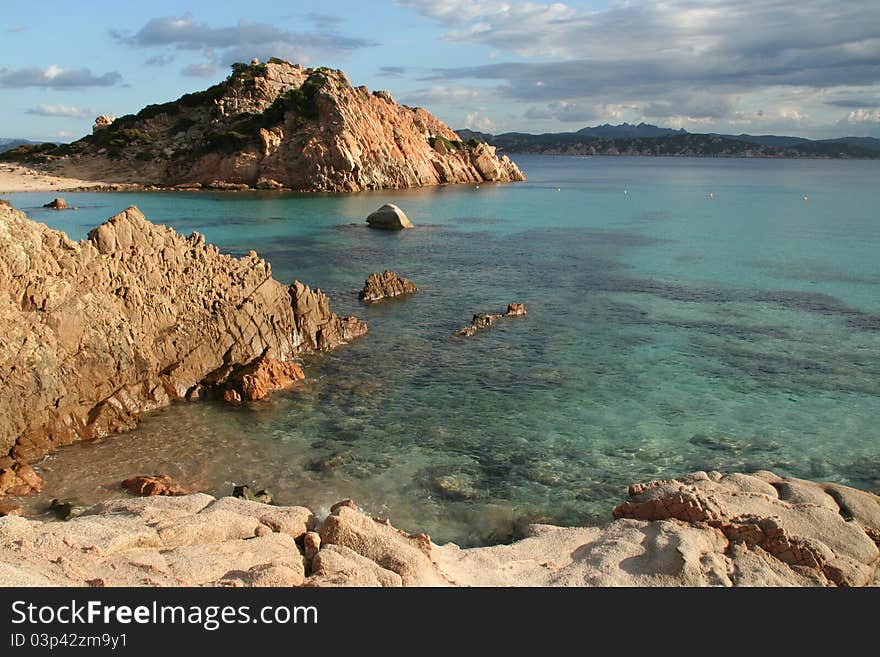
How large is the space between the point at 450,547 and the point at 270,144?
84751mm

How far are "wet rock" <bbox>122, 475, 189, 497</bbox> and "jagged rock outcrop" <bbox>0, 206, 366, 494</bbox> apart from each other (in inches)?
78.7

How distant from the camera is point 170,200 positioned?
7206 centimetres

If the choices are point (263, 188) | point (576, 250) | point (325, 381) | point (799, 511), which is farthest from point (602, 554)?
point (263, 188)

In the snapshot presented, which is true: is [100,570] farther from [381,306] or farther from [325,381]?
[381,306]

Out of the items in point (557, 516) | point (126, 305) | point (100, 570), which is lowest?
point (557, 516)

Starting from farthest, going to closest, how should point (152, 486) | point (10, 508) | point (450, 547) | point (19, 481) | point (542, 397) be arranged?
point (542, 397) < point (19, 481) < point (152, 486) < point (10, 508) < point (450, 547)

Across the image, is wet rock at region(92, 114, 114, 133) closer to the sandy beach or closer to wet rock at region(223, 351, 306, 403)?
the sandy beach

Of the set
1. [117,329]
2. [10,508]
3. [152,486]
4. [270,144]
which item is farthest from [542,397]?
[270,144]

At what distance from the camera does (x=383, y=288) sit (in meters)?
31.5

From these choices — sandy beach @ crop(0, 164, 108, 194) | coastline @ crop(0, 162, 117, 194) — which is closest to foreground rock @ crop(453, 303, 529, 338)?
coastline @ crop(0, 162, 117, 194)

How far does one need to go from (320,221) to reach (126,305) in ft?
132

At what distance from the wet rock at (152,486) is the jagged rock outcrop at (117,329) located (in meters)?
2.00

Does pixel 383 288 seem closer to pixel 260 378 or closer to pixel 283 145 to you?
pixel 260 378

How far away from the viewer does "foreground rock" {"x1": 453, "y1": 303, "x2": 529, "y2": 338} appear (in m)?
25.8
